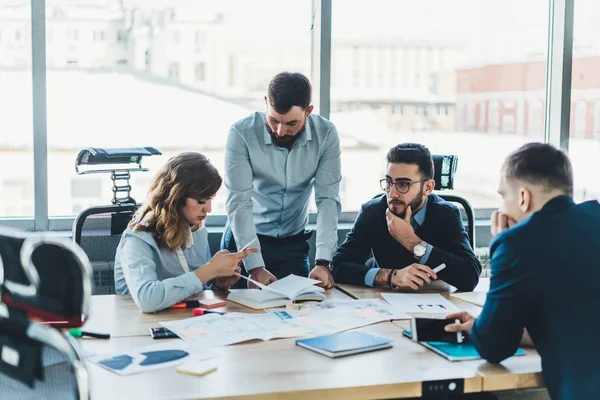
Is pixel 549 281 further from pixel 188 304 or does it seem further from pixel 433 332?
pixel 188 304

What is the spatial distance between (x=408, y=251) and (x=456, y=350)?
3.42 ft

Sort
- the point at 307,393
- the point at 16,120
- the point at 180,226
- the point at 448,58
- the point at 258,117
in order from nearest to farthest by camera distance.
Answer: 1. the point at 307,393
2. the point at 180,226
3. the point at 258,117
4. the point at 16,120
5. the point at 448,58

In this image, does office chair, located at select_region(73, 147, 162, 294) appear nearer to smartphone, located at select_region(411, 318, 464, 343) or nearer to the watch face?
the watch face

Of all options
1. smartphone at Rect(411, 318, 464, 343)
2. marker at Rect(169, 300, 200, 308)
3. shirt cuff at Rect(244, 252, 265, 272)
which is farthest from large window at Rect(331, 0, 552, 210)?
smartphone at Rect(411, 318, 464, 343)

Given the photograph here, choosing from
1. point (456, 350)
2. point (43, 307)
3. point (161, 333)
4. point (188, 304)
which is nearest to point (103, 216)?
point (188, 304)

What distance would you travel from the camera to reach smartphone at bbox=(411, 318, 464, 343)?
217cm

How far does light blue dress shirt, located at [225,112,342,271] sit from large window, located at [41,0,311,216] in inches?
37.4

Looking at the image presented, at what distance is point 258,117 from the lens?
3.40 meters

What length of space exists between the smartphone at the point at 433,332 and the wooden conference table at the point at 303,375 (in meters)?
0.04

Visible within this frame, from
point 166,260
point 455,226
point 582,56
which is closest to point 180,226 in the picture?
point 166,260

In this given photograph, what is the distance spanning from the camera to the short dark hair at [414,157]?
307cm

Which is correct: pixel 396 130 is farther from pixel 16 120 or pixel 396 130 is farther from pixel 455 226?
pixel 16 120

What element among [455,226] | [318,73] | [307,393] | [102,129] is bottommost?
[307,393]

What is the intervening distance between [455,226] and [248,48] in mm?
1857
